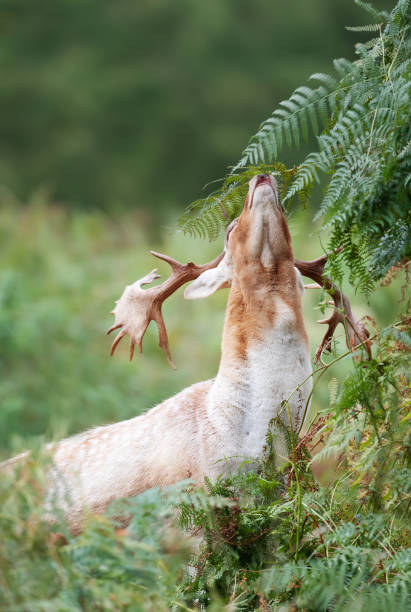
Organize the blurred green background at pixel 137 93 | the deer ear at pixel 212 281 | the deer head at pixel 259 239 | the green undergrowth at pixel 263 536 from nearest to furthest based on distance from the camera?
the green undergrowth at pixel 263 536, the deer head at pixel 259 239, the deer ear at pixel 212 281, the blurred green background at pixel 137 93

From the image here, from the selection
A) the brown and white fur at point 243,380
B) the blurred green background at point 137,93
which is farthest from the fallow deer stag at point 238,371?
the blurred green background at point 137,93

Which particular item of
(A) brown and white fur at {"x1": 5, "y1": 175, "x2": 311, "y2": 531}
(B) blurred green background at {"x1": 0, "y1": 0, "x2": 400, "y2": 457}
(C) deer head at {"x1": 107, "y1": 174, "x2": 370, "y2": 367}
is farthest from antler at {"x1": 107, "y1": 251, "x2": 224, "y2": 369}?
(B) blurred green background at {"x1": 0, "y1": 0, "x2": 400, "y2": 457}

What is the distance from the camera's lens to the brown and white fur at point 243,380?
290cm

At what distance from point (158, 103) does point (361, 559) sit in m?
16.5

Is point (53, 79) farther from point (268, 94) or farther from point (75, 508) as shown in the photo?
point (75, 508)

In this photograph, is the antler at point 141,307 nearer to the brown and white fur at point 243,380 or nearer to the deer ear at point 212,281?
the deer ear at point 212,281

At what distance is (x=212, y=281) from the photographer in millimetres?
3271

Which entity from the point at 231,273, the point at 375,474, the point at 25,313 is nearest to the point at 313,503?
the point at 375,474

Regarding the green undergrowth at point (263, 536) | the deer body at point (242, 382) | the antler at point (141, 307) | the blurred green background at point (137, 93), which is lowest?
the green undergrowth at point (263, 536)

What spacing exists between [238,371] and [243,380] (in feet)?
0.15

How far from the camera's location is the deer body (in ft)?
9.53

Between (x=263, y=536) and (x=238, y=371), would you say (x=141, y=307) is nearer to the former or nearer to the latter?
(x=238, y=371)

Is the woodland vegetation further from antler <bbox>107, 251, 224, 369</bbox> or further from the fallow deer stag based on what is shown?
antler <bbox>107, 251, 224, 369</bbox>

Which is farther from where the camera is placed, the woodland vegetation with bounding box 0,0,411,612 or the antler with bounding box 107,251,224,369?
the antler with bounding box 107,251,224,369
